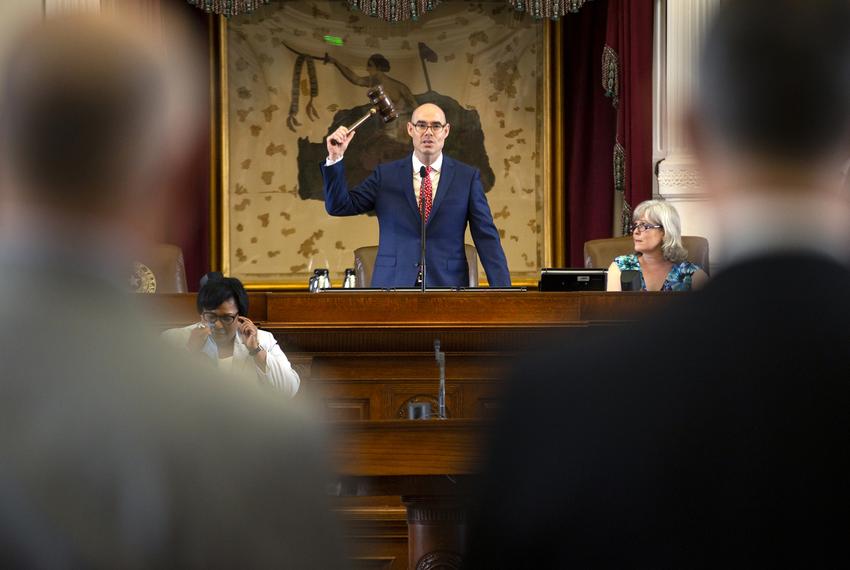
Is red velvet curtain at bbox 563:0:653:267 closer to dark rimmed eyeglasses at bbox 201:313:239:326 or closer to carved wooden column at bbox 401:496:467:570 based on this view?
dark rimmed eyeglasses at bbox 201:313:239:326

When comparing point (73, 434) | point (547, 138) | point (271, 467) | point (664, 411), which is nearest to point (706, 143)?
point (664, 411)

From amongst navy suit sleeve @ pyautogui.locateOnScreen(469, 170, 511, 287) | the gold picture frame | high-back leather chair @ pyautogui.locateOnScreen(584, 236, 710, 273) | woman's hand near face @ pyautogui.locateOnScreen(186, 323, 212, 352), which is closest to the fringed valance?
the gold picture frame

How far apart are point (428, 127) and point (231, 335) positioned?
1.92m

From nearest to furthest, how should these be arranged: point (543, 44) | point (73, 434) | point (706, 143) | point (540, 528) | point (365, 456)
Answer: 1. point (73, 434)
2. point (540, 528)
3. point (706, 143)
4. point (365, 456)
5. point (543, 44)

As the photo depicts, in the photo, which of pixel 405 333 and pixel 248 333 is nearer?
pixel 248 333

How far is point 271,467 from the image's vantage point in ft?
2.91

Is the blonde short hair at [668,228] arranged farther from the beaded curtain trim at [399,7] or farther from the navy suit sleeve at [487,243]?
the beaded curtain trim at [399,7]

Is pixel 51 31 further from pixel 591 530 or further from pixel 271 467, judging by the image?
pixel 591 530

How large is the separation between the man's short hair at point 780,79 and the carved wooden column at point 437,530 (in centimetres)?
141

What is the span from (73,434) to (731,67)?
1.90ft

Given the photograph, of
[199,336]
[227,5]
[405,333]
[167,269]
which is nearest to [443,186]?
[167,269]

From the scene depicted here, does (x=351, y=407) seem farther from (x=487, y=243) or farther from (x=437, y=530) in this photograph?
(x=437, y=530)

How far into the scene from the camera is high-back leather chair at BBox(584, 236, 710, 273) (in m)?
5.94

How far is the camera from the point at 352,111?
8.59 m
